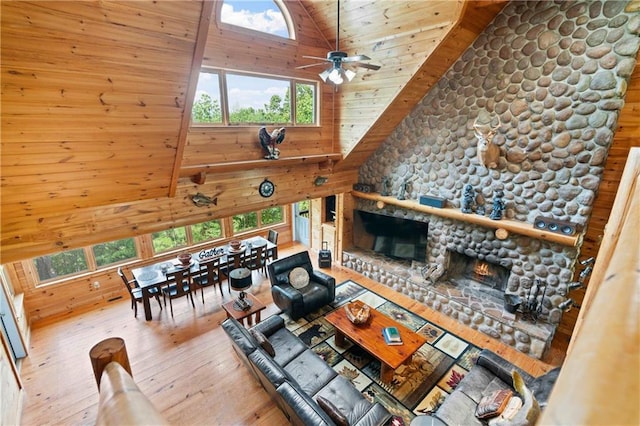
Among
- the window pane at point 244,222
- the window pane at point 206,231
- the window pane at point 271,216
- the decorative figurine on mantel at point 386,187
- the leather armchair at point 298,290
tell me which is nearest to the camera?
the leather armchair at point 298,290

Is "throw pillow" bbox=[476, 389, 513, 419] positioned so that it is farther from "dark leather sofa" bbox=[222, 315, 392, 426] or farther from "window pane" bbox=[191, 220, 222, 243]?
"window pane" bbox=[191, 220, 222, 243]

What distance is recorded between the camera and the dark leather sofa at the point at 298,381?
2.64 meters

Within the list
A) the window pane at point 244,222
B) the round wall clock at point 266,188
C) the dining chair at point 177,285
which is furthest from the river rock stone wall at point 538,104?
the dining chair at point 177,285

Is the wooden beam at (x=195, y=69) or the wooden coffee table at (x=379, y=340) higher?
the wooden beam at (x=195, y=69)

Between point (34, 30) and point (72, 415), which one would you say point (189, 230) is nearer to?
point (72, 415)

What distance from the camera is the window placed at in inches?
165

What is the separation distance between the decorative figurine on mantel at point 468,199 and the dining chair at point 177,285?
4792 mm

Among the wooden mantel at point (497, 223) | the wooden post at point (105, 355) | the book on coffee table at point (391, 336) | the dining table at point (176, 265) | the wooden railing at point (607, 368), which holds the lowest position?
the book on coffee table at point (391, 336)

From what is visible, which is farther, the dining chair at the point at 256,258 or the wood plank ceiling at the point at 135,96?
the dining chair at the point at 256,258

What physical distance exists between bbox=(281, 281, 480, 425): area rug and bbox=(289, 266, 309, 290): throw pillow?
0.54 metres

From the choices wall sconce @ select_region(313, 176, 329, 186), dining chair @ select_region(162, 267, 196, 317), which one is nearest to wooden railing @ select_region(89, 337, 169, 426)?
dining chair @ select_region(162, 267, 196, 317)

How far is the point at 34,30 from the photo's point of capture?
70.6 inches

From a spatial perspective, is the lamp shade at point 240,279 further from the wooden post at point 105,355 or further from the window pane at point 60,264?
the window pane at point 60,264

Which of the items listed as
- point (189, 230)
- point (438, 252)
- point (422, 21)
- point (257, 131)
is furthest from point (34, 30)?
point (438, 252)
